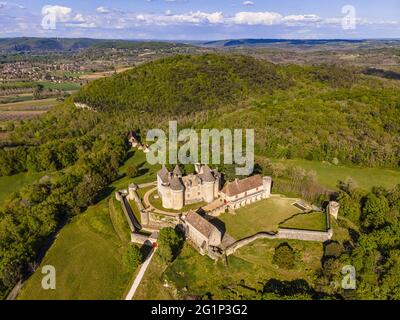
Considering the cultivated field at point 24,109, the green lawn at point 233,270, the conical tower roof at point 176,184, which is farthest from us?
the cultivated field at point 24,109

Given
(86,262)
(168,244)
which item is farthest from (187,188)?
(86,262)

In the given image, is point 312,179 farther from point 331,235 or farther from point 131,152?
point 131,152

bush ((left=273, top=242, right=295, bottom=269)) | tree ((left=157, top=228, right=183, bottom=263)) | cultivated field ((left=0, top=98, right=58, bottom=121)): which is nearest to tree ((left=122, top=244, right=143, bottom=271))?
tree ((left=157, top=228, right=183, bottom=263))

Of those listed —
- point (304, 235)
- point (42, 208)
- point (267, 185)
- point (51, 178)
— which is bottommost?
point (304, 235)

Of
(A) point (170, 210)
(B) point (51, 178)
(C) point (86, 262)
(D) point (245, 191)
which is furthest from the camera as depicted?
(B) point (51, 178)

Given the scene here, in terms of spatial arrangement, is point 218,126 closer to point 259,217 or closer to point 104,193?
point 104,193

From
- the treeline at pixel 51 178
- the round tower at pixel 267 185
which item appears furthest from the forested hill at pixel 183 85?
the round tower at pixel 267 185

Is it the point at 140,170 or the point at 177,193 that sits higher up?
the point at 177,193

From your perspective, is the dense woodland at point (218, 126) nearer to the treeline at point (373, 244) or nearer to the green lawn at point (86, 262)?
the treeline at point (373, 244)

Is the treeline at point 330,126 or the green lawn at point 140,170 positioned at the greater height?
the treeline at point 330,126
